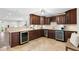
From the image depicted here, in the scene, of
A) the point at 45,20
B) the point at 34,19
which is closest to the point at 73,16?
the point at 45,20

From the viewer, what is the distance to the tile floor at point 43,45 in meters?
1.11

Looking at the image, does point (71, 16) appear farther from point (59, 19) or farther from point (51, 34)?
point (51, 34)

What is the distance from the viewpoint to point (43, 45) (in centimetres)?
116

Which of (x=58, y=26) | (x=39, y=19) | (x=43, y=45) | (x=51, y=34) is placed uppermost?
(x=39, y=19)

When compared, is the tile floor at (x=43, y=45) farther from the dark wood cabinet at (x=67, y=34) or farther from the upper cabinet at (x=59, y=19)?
the upper cabinet at (x=59, y=19)

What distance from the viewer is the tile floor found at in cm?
111

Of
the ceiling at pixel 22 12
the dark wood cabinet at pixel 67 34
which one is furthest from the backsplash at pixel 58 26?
the ceiling at pixel 22 12

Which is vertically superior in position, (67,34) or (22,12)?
(22,12)
